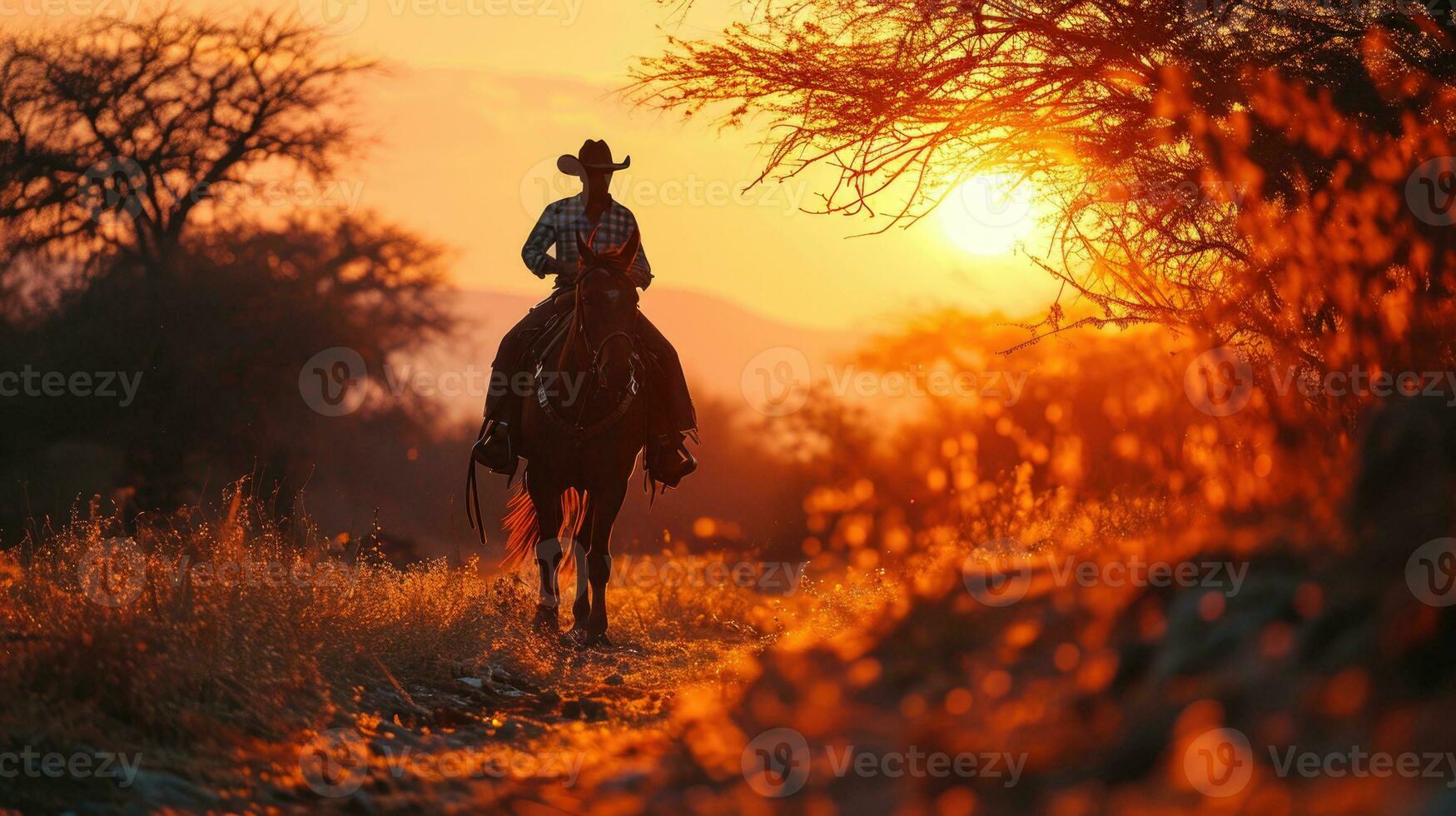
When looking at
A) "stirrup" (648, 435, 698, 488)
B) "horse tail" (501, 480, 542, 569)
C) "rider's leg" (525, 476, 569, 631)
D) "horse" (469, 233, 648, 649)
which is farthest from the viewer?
"horse tail" (501, 480, 542, 569)

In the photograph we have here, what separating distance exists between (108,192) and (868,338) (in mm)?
15132

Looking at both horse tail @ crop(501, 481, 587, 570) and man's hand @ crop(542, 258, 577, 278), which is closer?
man's hand @ crop(542, 258, 577, 278)

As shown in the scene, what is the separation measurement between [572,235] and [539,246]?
26cm

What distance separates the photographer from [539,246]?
11.1 metres

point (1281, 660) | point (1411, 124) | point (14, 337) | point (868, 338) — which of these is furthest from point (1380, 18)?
point (14, 337)

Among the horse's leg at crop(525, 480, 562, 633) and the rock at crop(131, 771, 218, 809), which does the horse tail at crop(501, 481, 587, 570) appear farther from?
the rock at crop(131, 771, 218, 809)

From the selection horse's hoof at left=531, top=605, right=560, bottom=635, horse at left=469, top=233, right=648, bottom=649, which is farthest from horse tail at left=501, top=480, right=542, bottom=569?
horse's hoof at left=531, top=605, right=560, bottom=635

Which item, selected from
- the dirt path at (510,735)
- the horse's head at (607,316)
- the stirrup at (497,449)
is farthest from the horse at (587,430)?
the dirt path at (510,735)

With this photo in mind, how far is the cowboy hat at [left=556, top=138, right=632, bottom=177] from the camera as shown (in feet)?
36.7

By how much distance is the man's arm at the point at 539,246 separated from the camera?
10789 mm

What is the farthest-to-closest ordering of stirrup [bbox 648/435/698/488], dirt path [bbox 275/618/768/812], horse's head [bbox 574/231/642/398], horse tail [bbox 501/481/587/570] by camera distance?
horse tail [bbox 501/481/587/570] < stirrup [bbox 648/435/698/488] < horse's head [bbox 574/231/642/398] < dirt path [bbox 275/618/768/812]

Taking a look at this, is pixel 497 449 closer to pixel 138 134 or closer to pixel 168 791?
pixel 168 791

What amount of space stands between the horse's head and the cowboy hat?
1.17m

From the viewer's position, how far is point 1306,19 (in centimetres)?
1088
